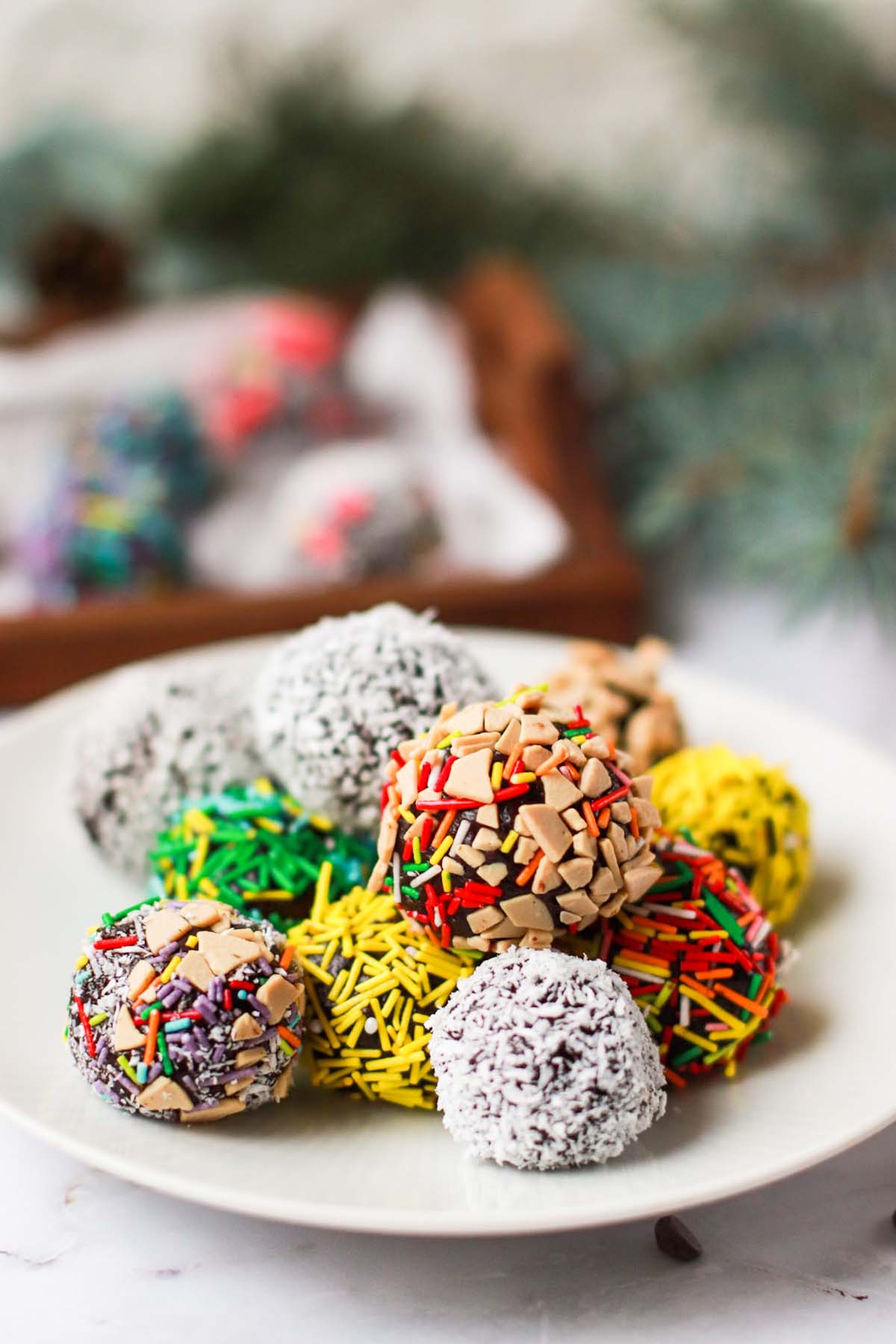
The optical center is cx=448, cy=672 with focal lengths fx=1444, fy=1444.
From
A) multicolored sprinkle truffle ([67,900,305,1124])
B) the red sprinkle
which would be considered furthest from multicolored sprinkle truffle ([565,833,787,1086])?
the red sprinkle

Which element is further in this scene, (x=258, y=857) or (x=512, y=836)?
(x=258, y=857)

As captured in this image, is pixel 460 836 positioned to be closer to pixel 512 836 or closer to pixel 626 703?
pixel 512 836

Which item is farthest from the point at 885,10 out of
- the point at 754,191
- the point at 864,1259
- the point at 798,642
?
the point at 864,1259

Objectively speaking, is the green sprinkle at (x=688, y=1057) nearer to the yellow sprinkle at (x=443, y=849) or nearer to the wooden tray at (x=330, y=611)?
the yellow sprinkle at (x=443, y=849)

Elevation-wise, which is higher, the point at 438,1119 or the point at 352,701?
the point at 352,701

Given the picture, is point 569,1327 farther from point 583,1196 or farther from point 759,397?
point 759,397

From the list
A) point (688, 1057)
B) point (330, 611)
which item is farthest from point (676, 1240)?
point (330, 611)

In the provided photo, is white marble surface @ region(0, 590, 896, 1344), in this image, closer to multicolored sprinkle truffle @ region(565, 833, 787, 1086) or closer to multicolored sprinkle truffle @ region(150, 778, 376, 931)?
multicolored sprinkle truffle @ region(565, 833, 787, 1086)
